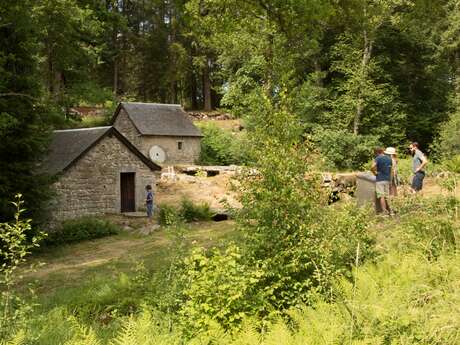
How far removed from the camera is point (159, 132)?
116 feet

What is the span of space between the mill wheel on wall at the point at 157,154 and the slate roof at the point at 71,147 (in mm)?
11799

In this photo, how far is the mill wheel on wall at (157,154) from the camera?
117ft

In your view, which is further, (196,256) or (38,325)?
(38,325)

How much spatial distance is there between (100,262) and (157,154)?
71.6 ft

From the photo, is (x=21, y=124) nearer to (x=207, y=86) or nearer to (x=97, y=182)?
(x=97, y=182)

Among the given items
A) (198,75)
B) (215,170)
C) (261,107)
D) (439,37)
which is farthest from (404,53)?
(261,107)

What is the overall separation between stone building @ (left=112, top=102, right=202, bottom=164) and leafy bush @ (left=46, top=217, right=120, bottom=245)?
15.5 metres

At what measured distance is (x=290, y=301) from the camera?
6.57 meters

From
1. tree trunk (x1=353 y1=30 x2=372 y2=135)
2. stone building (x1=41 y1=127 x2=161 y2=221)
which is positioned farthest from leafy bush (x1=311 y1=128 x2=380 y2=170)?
stone building (x1=41 y1=127 x2=161 y2=221)

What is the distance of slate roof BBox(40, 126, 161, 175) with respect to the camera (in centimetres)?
2056

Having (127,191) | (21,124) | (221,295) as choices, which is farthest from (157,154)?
(221,295)

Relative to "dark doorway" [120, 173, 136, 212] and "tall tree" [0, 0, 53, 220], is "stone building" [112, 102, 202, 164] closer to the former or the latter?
"dark doorway" [120, 173, 136, 212]

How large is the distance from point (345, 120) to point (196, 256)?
91.2ft

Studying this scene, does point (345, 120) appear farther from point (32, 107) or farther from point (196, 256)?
point (196, 256)
